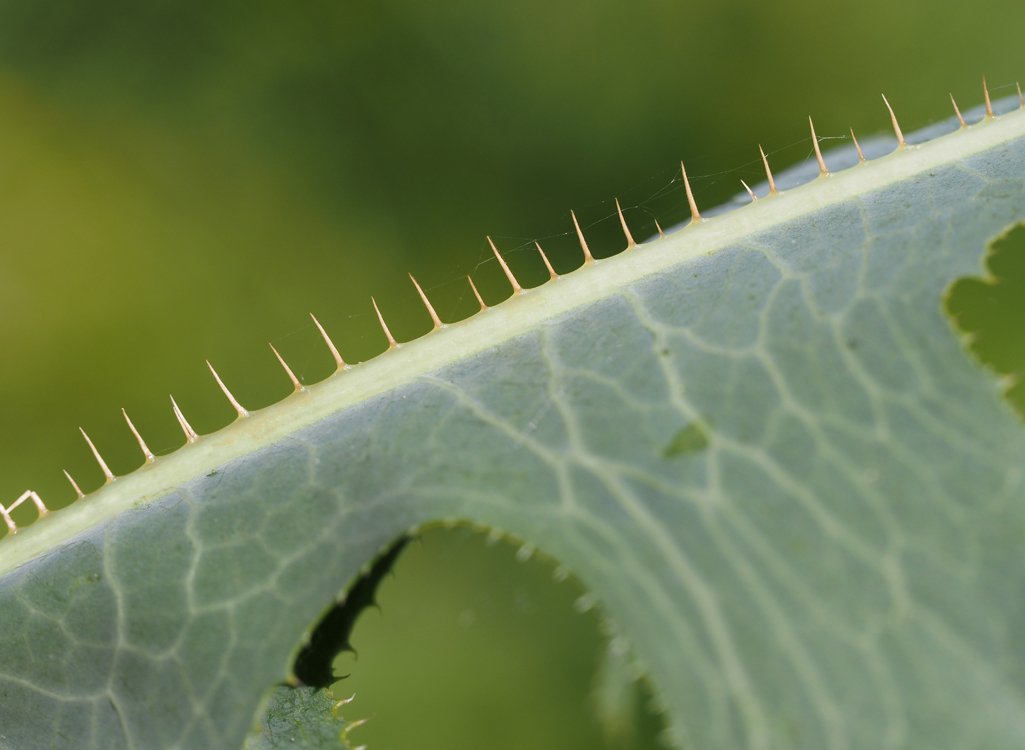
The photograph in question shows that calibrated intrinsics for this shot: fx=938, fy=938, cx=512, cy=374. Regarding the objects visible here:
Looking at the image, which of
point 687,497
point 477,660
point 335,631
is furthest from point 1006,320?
point 335,631

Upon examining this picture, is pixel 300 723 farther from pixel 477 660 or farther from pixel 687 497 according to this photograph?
pixel 477 660

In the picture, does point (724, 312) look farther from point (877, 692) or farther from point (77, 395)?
point (77, 395)

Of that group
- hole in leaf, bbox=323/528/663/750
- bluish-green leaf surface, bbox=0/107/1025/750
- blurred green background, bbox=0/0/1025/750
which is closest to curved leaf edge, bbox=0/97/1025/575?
Answer: bluish-green leaf surface, bbox=0/107/1025/750

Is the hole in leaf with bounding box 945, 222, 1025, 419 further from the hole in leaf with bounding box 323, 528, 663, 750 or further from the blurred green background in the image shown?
the hole in leaf with bounding box 323, 528, 663, 750

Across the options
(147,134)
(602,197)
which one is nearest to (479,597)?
(602,197)

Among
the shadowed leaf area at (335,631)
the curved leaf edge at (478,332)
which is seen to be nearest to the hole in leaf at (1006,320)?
the curved leaf edge at (478,332)

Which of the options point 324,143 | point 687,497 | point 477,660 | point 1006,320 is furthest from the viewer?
point 324,143
